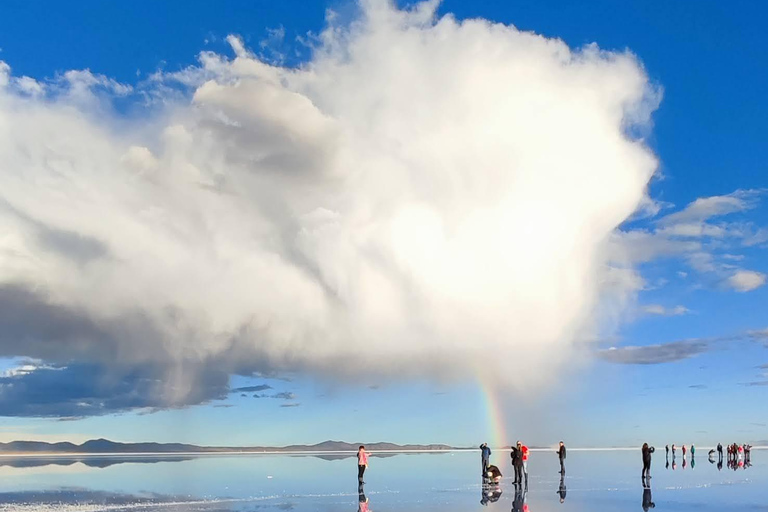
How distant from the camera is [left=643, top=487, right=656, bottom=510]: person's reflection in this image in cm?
3176

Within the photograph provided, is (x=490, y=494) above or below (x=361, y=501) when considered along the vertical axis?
below

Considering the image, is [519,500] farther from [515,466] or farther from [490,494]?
[515,466]

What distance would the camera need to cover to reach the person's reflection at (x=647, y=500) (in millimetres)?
31764

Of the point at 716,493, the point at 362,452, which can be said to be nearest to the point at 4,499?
the point at 362,452

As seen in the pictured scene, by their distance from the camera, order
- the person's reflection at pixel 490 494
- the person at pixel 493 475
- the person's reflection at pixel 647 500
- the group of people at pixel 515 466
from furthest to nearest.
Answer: the person at pixel 493 475 → the group of people at pixel 515 466 → the person's reflection at pixel 490 494 → the person's reflection at pixel 647 500

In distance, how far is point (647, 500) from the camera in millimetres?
34688

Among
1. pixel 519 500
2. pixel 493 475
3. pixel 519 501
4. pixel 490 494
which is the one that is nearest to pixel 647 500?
pixel 519 500

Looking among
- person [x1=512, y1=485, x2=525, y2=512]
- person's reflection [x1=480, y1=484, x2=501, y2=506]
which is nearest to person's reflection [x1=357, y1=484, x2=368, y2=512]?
person's reflection [x1=480, y1=484, x2=501, y2=506]

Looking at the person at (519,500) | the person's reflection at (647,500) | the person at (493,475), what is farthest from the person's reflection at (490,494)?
the person's reflection at (647,500)

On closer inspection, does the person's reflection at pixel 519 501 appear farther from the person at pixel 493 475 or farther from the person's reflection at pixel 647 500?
the person's reflection at pixel 647 500

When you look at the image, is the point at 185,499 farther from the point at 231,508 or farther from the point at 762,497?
the point at 762,497

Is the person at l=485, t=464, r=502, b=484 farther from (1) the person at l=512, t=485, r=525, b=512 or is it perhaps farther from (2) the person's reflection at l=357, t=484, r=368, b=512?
(2) the person's reflection at l=357, t=484, r=368, b=512

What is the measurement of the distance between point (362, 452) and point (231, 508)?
12.5 meters

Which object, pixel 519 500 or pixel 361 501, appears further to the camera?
pixel 361 501
